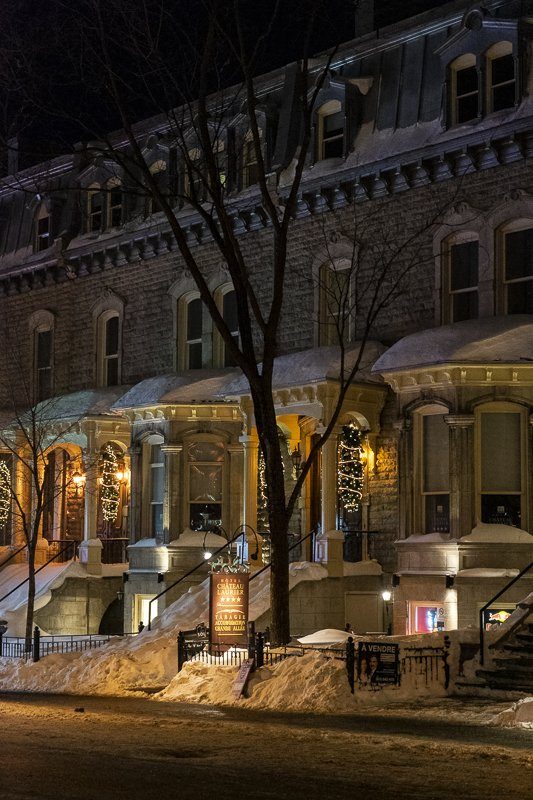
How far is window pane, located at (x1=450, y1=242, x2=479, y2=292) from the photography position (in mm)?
24922

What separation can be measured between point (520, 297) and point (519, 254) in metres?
0.87

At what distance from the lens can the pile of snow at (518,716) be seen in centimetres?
1405

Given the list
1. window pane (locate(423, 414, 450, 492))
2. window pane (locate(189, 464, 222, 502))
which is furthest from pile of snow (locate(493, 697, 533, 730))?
window pane (locate(189, 464, 222, 502))

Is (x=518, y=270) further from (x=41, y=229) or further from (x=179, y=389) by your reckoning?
(x=41, y=229)

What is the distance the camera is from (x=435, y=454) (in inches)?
952

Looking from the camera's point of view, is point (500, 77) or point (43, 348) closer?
point (500, 77)

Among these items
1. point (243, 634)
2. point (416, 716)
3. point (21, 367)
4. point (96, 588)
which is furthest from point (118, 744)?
point (21, 367)

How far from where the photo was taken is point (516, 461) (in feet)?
76.6

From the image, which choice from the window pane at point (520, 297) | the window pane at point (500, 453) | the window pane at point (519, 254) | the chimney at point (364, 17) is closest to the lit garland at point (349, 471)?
the window pane at point (500, 453)

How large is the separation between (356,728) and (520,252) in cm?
1266

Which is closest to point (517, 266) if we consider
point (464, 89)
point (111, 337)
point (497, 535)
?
point (464, 89)

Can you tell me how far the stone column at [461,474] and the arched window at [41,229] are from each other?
16179mm

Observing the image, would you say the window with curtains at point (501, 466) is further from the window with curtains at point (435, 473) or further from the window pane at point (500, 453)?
the window with curtains at point (435, 473)

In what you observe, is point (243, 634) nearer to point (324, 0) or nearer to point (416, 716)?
point (416, 716)
